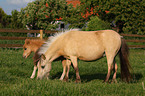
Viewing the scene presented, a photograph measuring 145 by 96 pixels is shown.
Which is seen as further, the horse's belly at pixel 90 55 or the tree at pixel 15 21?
the tree at pixel 15 21

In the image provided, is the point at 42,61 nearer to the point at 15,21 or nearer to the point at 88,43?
the point at 88,43

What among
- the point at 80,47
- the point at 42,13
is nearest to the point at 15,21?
the point at 42,13

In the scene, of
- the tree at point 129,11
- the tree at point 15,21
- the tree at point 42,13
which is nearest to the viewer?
the tree at point 129,11

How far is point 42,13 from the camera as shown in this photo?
3628cm

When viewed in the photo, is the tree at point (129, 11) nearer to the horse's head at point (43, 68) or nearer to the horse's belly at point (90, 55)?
the horse's belly at point (90, 55)

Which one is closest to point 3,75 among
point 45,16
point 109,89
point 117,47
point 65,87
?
point 65,87

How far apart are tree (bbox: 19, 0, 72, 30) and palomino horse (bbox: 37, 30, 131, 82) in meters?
30.1

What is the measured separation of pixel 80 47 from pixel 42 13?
31182 mm

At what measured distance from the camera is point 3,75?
5.93 m

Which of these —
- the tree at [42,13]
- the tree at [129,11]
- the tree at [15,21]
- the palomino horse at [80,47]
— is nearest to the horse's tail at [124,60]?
the palomino horse at [80,47]

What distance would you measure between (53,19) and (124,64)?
107ft

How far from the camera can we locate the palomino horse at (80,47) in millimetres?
6172

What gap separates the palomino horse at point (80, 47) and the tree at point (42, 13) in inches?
1185

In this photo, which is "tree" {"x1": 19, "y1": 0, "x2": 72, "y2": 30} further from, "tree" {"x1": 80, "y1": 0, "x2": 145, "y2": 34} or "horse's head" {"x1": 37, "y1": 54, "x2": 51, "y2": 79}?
"horse's head" {"x1": 37, "y1": 54, "x2": 51, "y2": 79}
